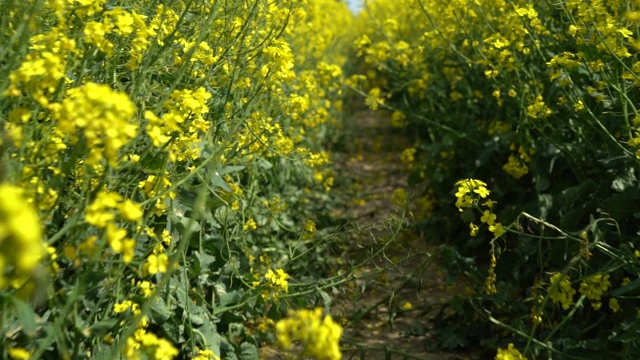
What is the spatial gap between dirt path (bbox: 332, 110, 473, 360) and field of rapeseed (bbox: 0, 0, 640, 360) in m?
0.14

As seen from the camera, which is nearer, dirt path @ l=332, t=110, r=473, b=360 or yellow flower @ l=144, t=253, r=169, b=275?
yellow flower @ l=144, t=253, r=169, b=275

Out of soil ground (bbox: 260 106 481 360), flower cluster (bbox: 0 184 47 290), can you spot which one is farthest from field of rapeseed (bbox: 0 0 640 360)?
soil ground (bbox: 260 106 481 360)

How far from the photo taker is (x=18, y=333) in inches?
74.8

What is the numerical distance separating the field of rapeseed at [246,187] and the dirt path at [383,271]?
0.14m

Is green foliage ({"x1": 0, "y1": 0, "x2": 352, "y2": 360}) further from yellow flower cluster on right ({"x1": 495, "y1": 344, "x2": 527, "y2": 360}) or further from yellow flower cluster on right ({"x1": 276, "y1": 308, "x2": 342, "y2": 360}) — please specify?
yellow flower cluster on right ({"x1": 495, "y1": 344, "x2": 527, "y2": 360})

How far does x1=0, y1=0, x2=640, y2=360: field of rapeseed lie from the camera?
1604mm

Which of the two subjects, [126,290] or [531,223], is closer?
[126,290]

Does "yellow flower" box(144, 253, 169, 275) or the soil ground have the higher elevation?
"yellow flower" box(144, 253, 169, 275)

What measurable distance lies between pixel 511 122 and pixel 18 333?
280 centimetres

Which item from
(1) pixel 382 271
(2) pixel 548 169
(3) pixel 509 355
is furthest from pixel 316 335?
(2) pixel 548 169

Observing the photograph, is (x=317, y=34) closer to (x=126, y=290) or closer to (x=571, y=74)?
(x=571, y=74)

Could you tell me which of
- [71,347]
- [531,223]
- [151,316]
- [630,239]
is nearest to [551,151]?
[531,223]

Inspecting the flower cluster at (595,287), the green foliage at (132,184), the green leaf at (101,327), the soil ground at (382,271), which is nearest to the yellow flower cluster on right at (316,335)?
the green foliage at (132,184)

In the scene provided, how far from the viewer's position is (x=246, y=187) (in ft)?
11.5
